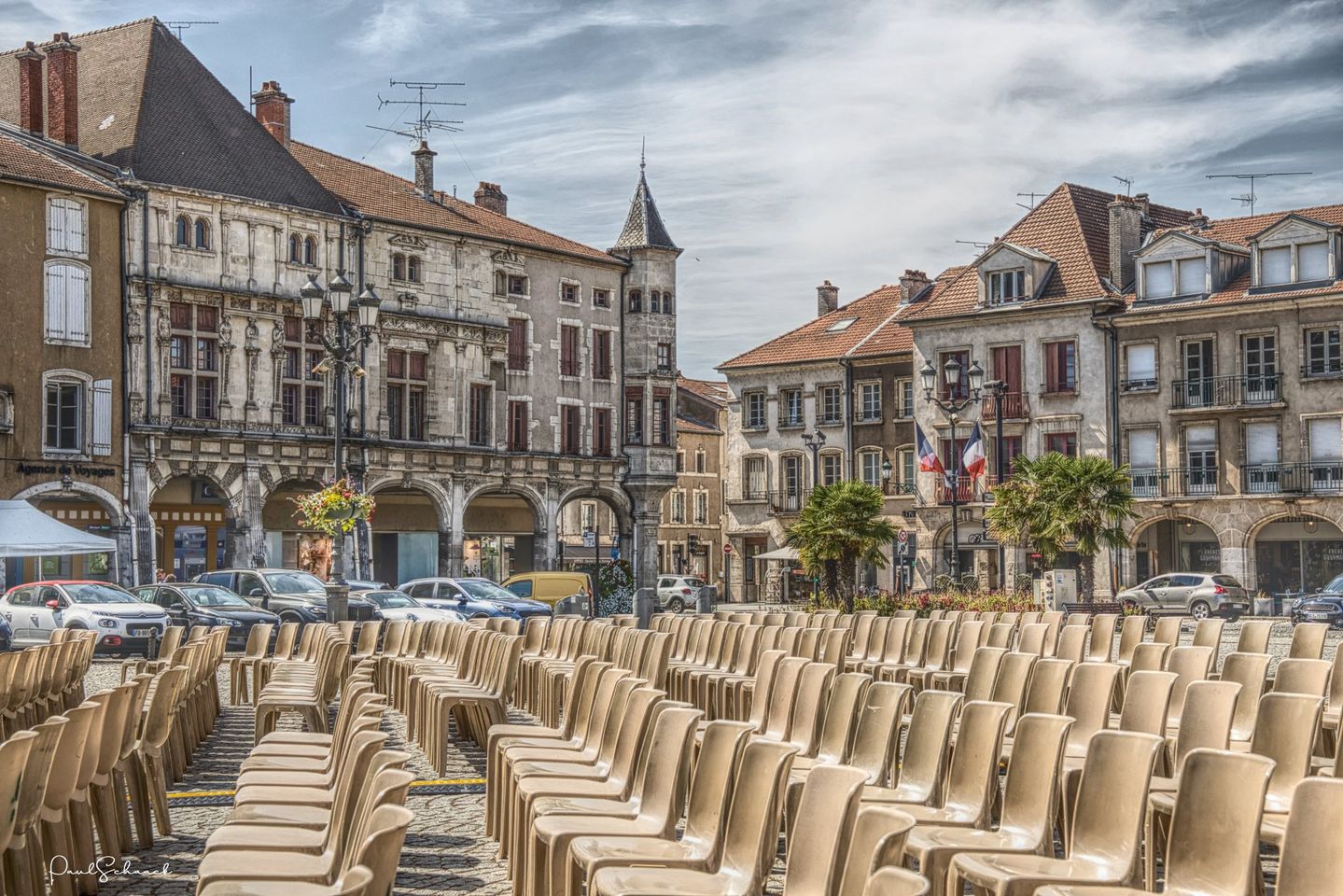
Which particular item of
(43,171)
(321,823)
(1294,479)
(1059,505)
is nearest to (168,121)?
(43,171)

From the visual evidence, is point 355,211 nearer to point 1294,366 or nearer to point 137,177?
point 137,177

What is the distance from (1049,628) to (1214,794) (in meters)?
8.54

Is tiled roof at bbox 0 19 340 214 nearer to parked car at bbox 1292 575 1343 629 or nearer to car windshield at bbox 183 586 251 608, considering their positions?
car windshield at bbox 183 586 251 608

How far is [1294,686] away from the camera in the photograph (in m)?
9.97

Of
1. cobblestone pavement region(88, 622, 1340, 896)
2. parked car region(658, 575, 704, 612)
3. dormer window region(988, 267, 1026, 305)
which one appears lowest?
parked car region(658, 575, 704, 612)

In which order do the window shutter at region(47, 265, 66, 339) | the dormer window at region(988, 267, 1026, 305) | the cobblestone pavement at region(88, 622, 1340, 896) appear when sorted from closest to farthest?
the cobblestone pavement at region(88, 622, 1340, 896), the window shutter at region(47, 265, 66, 339), the dormer window at region(988, 267, 1026, 305)

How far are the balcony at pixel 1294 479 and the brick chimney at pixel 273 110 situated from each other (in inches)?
1234

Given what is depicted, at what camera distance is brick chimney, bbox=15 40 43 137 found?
46.2 metres

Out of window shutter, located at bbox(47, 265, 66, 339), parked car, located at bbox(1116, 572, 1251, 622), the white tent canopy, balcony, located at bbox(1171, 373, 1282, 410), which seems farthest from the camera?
balcony, located at bbox(1171, 373, 1282, 410)

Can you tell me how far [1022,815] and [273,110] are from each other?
162 ft

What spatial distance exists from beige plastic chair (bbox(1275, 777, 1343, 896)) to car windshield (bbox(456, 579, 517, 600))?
103 ft

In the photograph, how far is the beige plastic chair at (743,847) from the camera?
633 cm

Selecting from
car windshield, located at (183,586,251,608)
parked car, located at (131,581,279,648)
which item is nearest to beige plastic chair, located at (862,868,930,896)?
parked car, located at (131,581,279,648)

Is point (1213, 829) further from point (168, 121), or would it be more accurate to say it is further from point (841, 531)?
point (168, 121)
